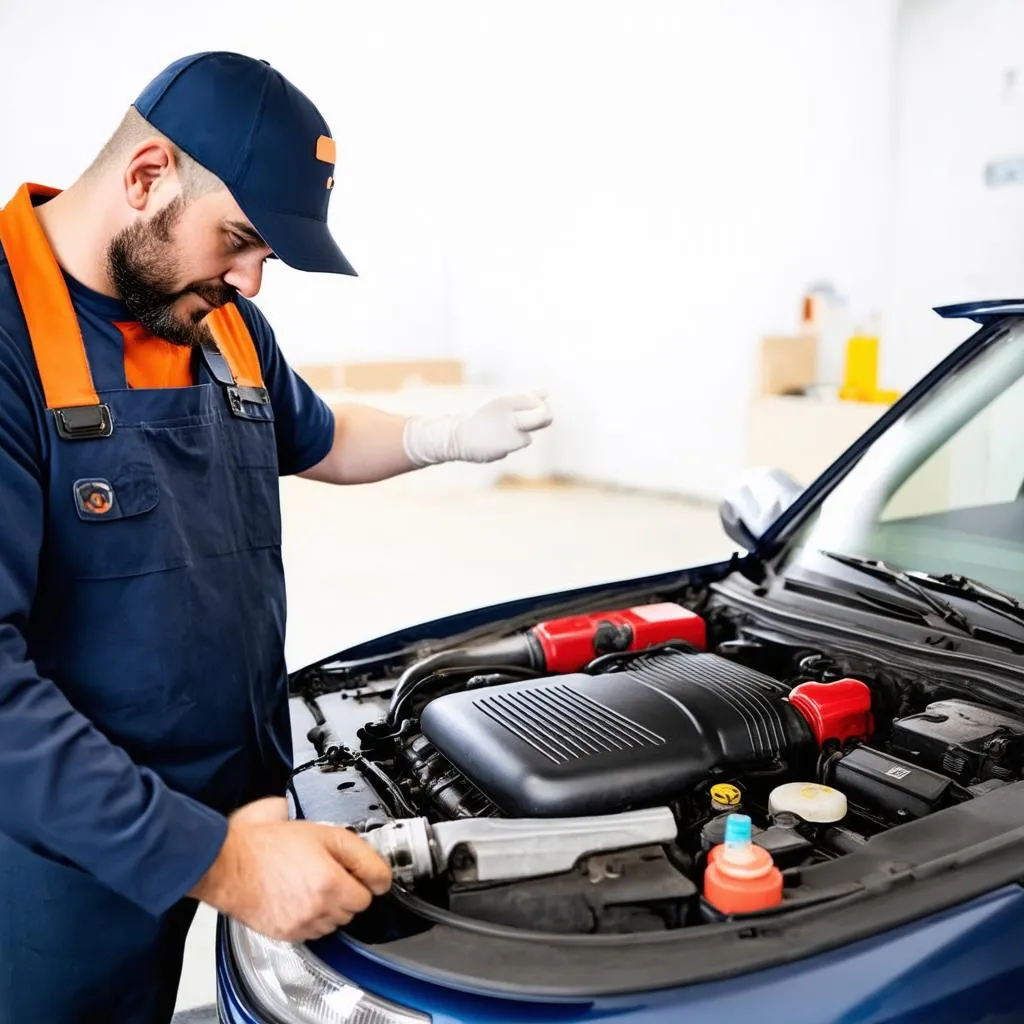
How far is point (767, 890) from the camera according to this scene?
3.72 feet

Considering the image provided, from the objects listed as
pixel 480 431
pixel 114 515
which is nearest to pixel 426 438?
pixel 480 431

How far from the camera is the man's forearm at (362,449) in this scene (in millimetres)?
2041

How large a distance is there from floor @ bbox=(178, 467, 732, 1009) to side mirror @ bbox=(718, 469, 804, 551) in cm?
148

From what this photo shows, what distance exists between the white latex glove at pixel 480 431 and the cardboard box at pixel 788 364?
158 inches

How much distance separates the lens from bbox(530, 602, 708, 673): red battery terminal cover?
191 centimetres

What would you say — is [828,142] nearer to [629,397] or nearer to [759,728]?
[629,397]

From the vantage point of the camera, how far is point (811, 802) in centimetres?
136

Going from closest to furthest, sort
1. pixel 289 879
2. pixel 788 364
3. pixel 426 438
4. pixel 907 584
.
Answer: pixel 289 879 < pixel 907 584 < pixel 426 438 < pixel 788 364

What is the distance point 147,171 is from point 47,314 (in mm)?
221

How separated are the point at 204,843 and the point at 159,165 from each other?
828 mm

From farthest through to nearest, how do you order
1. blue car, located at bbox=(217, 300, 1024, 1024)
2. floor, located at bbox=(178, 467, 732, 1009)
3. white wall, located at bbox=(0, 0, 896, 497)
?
white wall, located at bbox=(0, 0, 896, 497)
floor, located at bbox=(178, 467, 732, 1009)
blue car, located at bbox=(217, 300, 1024, 1024)

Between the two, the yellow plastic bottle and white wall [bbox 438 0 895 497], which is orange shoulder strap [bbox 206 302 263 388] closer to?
the yellow plastic bottle

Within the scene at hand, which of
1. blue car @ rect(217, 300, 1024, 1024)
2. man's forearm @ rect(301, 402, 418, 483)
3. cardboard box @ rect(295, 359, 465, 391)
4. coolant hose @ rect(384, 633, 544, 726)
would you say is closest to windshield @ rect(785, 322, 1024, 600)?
blue car @ rect(217, 300, 1024, 1024)

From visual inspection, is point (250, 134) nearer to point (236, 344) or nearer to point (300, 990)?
point (236, 344)
